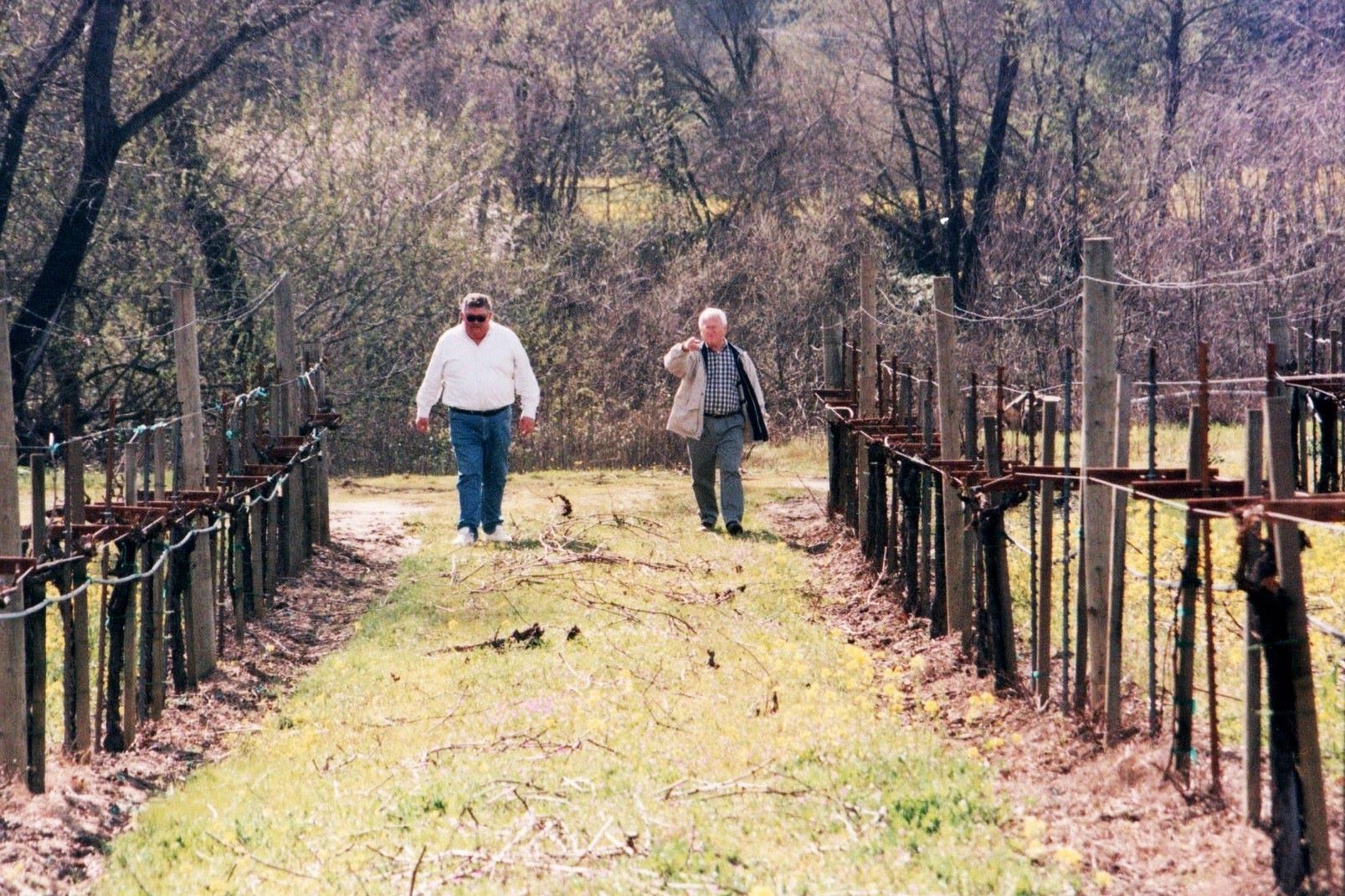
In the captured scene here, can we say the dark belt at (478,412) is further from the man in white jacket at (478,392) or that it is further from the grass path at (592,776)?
the grass path at (592,776)

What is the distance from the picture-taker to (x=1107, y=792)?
5.68 m

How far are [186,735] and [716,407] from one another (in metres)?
6.14

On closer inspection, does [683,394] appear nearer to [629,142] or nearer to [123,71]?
[123,71]

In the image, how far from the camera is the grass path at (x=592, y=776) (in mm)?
5293

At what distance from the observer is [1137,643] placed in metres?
8.45

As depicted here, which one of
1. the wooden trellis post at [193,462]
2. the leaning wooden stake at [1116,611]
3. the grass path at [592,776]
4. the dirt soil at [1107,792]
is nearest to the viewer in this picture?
the dirt soil at [1107,792]

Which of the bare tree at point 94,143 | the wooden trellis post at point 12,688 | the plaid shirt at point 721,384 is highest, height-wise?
the bare tree at point 94,143

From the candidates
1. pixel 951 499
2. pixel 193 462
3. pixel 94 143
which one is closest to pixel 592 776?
pixel 951 499

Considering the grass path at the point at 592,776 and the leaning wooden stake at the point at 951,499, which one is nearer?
the grass path at the point at 592,776

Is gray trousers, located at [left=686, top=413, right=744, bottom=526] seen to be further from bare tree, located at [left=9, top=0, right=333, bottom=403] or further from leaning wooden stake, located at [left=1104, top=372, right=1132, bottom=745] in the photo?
bare tree, located at [left=9, top=0, right=333, bottom=403]

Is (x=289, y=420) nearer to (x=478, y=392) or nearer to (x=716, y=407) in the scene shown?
(x=478, y=392)

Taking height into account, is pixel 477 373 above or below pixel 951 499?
above

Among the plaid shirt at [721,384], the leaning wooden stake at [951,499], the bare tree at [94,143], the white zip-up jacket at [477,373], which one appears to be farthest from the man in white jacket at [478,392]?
the bare tree at [94,143]

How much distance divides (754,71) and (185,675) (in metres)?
30.2
